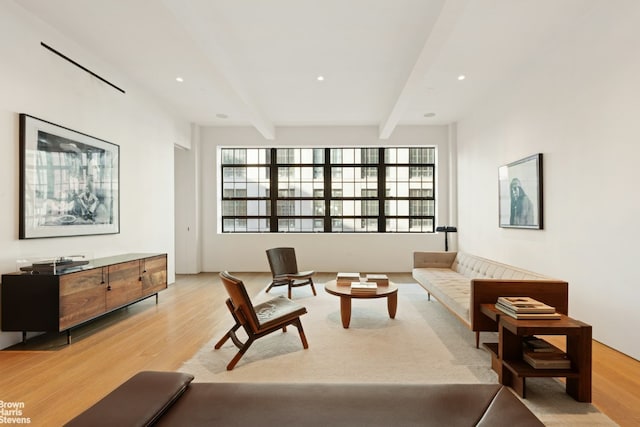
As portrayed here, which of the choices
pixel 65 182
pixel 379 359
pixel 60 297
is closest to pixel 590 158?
pixel 379 359

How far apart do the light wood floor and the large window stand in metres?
3.60

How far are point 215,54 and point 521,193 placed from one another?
4382 millimetres

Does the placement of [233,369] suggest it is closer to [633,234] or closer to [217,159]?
[633,234]

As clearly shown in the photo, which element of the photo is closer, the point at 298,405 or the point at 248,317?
the point at 298,405

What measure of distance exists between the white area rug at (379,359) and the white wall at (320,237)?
3.43 m

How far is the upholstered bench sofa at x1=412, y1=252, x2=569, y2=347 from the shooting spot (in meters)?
2.94

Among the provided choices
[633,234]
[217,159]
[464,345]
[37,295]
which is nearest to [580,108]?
[633,234]

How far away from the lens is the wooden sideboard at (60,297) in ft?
10.3

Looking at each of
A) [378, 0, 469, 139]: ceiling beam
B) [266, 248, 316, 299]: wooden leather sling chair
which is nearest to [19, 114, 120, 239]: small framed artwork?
[266, 248, 316, 299]: wooden leather sling chair

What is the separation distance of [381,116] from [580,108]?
3787mm

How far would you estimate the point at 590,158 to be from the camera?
3510 millimetres

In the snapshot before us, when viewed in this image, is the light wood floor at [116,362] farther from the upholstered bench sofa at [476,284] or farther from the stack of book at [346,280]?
the stack of book at [346,280]

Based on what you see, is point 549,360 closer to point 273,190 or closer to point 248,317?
point 248,317

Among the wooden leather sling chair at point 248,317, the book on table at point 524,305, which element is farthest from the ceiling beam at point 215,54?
the book on table at point 524,305
